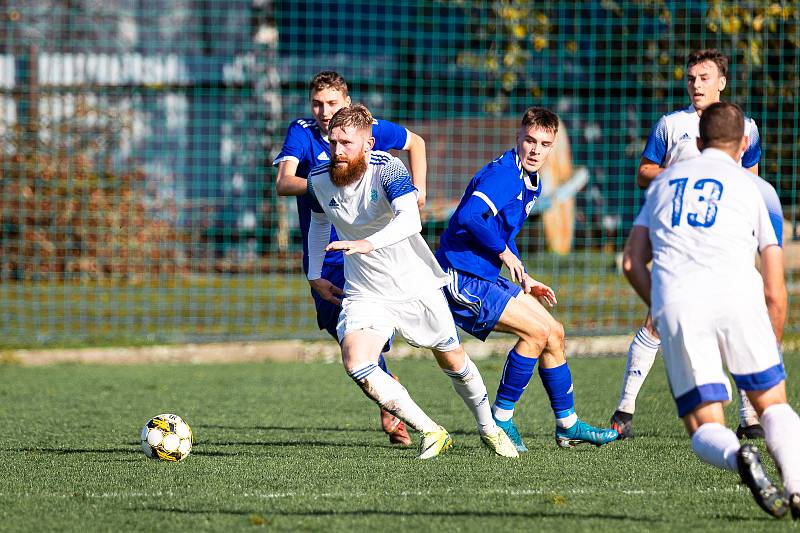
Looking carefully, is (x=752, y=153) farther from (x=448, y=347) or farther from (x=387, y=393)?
(x=387, y=393)

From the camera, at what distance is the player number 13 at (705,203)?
4.32 metres

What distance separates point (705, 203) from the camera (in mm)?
4332

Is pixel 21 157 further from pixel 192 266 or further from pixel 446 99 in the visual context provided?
pixel 446 99

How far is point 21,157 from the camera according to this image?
16438 millimetres

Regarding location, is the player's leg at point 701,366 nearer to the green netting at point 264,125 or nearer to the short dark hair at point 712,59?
the short dark hair at point 712,59

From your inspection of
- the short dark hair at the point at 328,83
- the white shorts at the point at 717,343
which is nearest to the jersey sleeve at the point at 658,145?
the short dark hair at the point at 328,83

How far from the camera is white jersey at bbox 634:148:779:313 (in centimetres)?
430

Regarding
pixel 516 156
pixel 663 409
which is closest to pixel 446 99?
pixel 663 409

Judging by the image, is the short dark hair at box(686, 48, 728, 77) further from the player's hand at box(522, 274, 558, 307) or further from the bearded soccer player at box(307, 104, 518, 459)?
the bearded soccer player at box(307, 104, 518, 459)

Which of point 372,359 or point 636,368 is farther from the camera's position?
point 636,368

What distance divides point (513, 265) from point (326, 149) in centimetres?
147

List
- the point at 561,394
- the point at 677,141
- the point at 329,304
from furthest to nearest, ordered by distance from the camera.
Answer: the point at 329,304
the point at 677,141
the point at 561,394

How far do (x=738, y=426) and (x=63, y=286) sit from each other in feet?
35.7

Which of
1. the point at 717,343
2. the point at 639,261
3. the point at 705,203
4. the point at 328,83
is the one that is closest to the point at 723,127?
the point at 705,203
